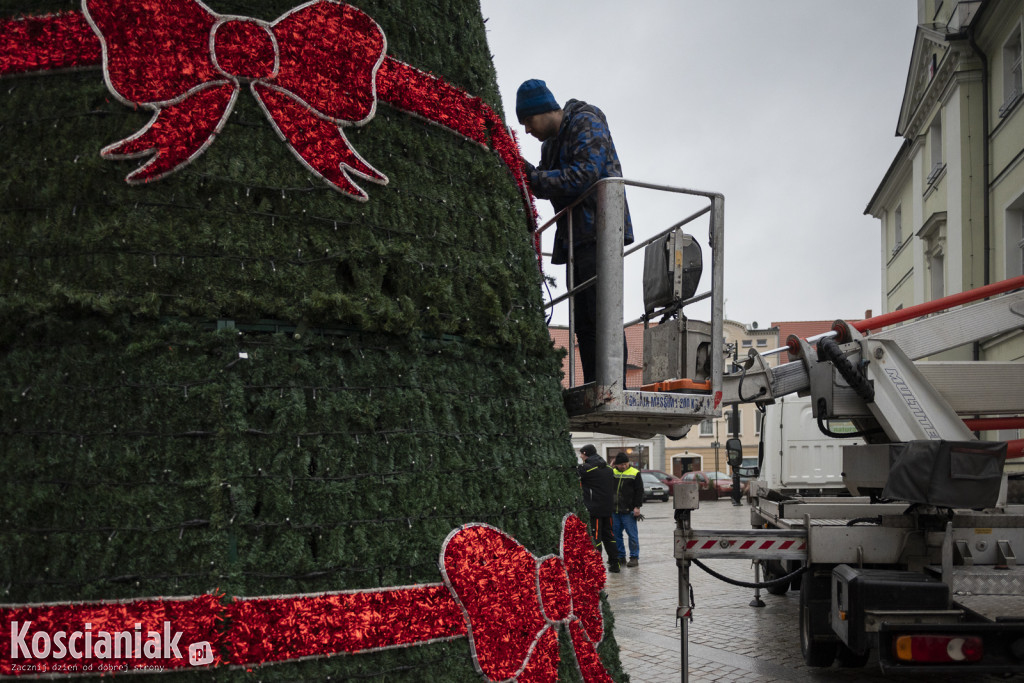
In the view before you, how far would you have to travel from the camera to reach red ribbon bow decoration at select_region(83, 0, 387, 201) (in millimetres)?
2973

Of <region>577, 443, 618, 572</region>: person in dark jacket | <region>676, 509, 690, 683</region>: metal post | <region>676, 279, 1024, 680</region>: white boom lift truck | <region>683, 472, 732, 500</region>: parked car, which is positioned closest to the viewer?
<region>676, 279, 1024, 680</region>: white boom lift truck

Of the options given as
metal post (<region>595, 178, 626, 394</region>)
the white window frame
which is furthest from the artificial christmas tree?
the white window frame

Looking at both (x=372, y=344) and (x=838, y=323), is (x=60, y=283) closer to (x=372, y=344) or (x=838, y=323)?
(x=372, y=344)

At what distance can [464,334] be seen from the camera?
11.1 feet

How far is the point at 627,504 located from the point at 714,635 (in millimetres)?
4676

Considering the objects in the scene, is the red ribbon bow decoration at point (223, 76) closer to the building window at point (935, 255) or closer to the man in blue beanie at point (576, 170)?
the man in blue beanie at point (576, 170)

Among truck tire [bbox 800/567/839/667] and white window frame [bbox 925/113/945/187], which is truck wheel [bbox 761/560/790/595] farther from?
white window frame [bbox 925/113/945/187]

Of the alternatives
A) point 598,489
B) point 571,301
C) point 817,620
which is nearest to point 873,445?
point 817,620

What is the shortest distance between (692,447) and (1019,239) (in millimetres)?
39900

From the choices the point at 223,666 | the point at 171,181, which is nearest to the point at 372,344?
the point at 171,181

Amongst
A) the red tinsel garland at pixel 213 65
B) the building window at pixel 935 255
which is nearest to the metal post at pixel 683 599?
the red tinsel garland at pixel 213 65

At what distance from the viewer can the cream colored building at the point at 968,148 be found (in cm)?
1684

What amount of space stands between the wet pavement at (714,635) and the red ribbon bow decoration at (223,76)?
4770mm

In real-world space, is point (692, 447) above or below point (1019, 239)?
below
